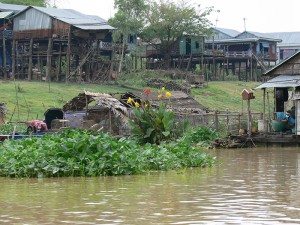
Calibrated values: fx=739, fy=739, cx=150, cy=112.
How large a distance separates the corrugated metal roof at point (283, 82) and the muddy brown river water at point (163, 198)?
36.6ft

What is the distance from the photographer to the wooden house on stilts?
51062 mm

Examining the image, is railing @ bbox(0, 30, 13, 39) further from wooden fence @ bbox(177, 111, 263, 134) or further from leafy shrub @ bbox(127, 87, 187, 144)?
leafy shrub @ bbox(127, 87, 187, 144)

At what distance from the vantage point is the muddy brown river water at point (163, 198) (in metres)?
9.95

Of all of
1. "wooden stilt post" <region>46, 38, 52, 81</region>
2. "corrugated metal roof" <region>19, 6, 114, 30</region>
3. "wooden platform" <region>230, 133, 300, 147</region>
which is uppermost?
"corrugated metal roof" <region>19, 6, 114, 30</region>

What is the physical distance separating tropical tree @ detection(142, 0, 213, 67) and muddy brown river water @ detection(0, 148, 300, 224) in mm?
41606

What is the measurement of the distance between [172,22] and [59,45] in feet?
32.5

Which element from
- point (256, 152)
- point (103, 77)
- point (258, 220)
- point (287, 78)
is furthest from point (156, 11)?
point (258, 220)

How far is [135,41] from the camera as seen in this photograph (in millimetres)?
61531

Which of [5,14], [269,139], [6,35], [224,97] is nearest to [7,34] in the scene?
[6,35]

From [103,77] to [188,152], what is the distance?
35.3 meters

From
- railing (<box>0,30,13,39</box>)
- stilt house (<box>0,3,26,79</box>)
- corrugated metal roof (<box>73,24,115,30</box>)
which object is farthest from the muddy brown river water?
railing (<box>0,30,13,39</box>)

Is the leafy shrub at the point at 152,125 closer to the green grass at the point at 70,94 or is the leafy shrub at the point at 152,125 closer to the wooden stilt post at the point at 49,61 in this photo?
the green grass at the point at 70,94

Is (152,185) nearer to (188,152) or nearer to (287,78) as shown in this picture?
(188,152)

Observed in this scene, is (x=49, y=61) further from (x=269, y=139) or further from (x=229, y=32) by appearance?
(x=269, y=139)
